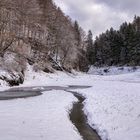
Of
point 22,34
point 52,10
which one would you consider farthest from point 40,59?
point 52,10

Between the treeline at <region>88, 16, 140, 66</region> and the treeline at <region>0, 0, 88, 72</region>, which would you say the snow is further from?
the treeline at <region>88, 16, 140, 66</region>

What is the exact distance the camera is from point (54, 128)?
1459cm

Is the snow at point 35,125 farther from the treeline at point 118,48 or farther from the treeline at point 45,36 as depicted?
the treeline at point 118,48

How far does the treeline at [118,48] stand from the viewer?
105 metres

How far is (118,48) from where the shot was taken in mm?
114125

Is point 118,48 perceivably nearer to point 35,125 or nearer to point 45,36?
point 45,36

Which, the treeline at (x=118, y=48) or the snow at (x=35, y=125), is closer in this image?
the snow at (x=35, y=125)

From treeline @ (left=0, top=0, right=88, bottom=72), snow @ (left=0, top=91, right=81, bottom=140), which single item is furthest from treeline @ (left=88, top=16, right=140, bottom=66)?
snow @ (left=0, top=91, right=81, bottom=140)

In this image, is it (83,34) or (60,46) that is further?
(83,34)

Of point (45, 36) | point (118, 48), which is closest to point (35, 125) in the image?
point (45, 36)

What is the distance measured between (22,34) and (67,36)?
47.7ft

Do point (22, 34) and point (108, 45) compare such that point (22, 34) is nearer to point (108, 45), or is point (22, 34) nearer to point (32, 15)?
point (32, 15)

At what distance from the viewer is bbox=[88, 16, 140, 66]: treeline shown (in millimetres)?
105306

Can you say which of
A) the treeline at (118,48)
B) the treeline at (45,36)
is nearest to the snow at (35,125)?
the treeline at (45,36)
